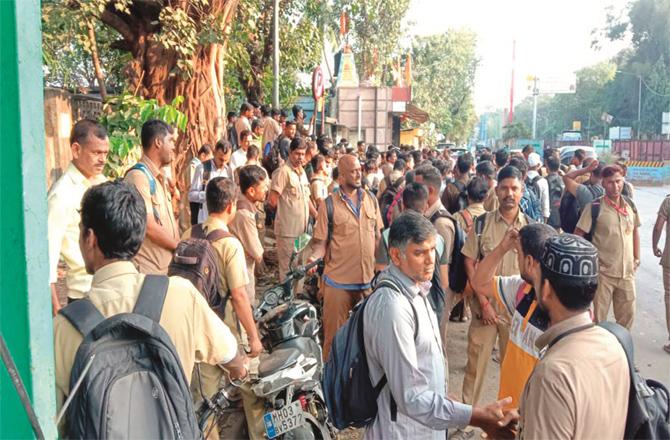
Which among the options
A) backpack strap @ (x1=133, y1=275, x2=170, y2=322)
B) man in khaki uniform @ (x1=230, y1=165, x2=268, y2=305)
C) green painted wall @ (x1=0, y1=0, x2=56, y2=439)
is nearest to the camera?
green painted wall @ (x1=0, y1=0, x2=56, y2=439)

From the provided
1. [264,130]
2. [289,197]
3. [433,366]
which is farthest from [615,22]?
[433,366]

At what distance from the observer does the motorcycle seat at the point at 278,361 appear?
3.45 metres

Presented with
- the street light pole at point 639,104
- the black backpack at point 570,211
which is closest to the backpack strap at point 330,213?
the black backpack at point 570,211

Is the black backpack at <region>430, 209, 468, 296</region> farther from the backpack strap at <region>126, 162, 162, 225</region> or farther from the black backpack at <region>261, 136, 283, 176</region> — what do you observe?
the black backpack at <region>261, 136, 283, 176</region>

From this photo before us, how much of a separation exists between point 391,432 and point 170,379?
107cm

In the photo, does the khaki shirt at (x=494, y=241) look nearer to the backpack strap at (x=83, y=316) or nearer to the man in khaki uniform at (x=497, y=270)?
the man in khaki uniform at (x=497, y=270)

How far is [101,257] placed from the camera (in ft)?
6.70

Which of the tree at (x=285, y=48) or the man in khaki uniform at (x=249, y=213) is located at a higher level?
the tree at (x=285, y=48)

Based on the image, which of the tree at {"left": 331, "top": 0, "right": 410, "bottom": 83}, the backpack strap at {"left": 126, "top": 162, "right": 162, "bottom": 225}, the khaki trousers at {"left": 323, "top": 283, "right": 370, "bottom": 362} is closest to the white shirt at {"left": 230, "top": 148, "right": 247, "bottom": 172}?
the khaki trousers at {"left": 323, "top": 283, "right": 370, "bottom": 362}

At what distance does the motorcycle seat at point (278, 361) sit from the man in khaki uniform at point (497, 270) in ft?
4.98

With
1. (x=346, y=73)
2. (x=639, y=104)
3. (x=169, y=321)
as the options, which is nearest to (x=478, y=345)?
(x=169, y=321)

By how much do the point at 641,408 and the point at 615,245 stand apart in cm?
411

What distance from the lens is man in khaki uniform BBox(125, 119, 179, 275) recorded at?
369 centimetres

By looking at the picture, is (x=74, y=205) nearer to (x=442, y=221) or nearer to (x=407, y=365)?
(x=407, y=365)
